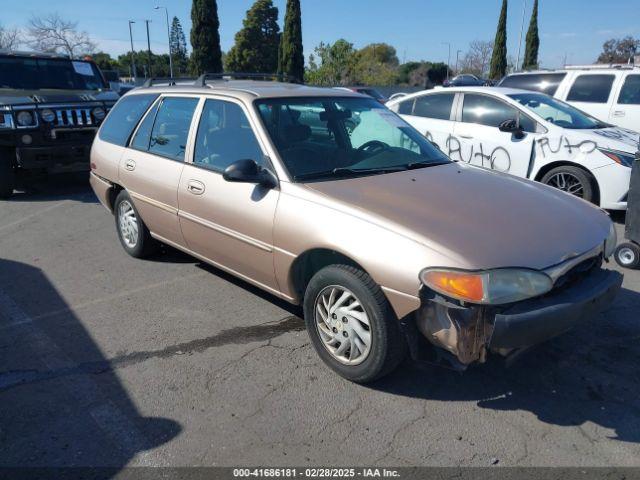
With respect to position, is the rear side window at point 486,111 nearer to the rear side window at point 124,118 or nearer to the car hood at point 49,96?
the rear side window at point 124,118

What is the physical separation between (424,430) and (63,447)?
72.6 inches

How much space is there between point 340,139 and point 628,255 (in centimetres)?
299

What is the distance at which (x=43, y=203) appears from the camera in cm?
808

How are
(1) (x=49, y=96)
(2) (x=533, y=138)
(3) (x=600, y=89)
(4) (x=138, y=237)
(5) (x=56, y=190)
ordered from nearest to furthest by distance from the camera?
(4) (x=138, y=237)
(2) (x=533, y=138)
(1) (x=49, y=96)
(5) (x=56, y=190)
(3) (x=600, y=89)

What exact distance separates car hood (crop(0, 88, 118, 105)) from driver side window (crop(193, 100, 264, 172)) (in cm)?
514

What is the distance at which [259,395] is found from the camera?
3.13m

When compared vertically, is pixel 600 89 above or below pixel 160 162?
above

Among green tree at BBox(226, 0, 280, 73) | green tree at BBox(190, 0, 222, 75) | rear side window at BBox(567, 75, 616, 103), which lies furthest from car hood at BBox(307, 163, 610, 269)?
green tree at BBox(226, 0, 280, 73)

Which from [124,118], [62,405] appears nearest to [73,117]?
[124,118]

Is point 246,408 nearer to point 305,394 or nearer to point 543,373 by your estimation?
point 305,394

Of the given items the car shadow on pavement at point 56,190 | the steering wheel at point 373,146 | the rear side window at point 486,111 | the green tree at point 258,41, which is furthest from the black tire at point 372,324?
the green tree at point 258,41

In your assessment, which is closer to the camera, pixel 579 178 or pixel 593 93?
pixel 579 178

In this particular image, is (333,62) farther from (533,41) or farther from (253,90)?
(253,90)

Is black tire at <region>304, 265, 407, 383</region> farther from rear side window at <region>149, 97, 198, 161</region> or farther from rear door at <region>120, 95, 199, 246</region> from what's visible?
rear side window at <region>149, 97, 198, 161</region>
